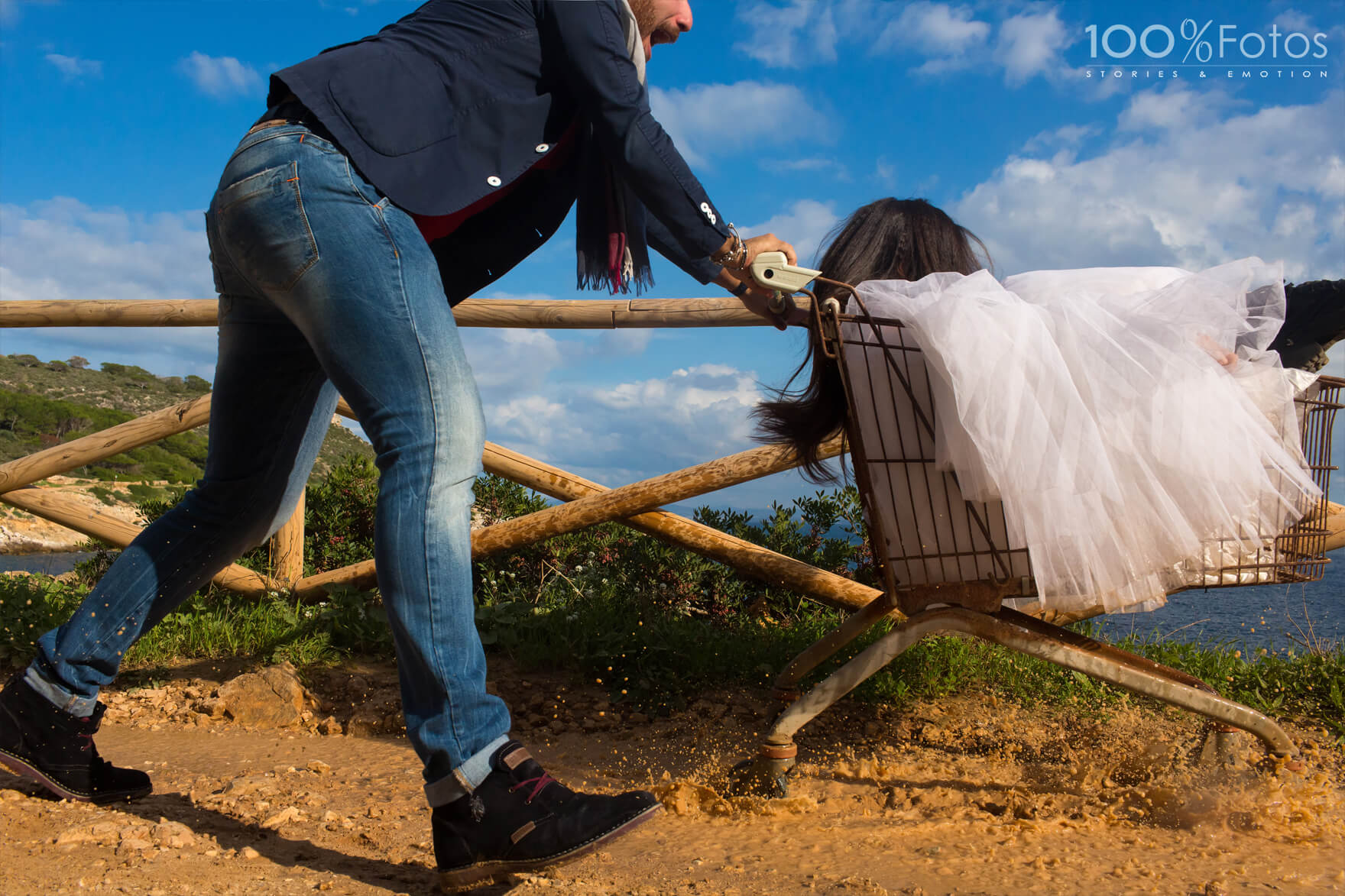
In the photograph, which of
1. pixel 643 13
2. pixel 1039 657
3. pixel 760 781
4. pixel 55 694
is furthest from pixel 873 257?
pixel 55 694

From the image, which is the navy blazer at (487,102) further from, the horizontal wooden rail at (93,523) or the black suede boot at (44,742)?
the horizontal wooden rail at (93,523)

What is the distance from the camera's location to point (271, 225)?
1563 millimetres

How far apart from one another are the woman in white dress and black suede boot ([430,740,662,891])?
1.01m

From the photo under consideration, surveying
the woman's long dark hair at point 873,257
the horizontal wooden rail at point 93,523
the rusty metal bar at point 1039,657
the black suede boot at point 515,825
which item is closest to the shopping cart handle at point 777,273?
the woman's long dark hair at point 873,257

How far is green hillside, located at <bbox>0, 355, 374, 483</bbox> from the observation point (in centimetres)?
2194

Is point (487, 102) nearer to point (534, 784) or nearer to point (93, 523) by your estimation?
point (534, 784)

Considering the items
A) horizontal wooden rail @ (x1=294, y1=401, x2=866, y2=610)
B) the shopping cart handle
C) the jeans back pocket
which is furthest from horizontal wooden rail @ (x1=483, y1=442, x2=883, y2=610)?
the jeans back pocket

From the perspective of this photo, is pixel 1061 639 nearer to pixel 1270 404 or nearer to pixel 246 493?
pixel 1270 404

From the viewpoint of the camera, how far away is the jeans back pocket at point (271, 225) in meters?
1.55

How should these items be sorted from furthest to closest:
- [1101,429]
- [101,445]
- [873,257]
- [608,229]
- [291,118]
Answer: [101,445], [873,257], [608,229], [1101,429], [291,118]

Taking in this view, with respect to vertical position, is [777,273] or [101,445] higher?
[777,273]

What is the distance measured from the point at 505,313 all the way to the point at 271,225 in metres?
2.00

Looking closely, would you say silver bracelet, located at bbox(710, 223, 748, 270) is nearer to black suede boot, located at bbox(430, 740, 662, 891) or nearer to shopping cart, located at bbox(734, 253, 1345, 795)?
shopping cart, located at bbox(734, 253, 1345, 795)

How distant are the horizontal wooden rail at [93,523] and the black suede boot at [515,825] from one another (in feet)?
8.83
